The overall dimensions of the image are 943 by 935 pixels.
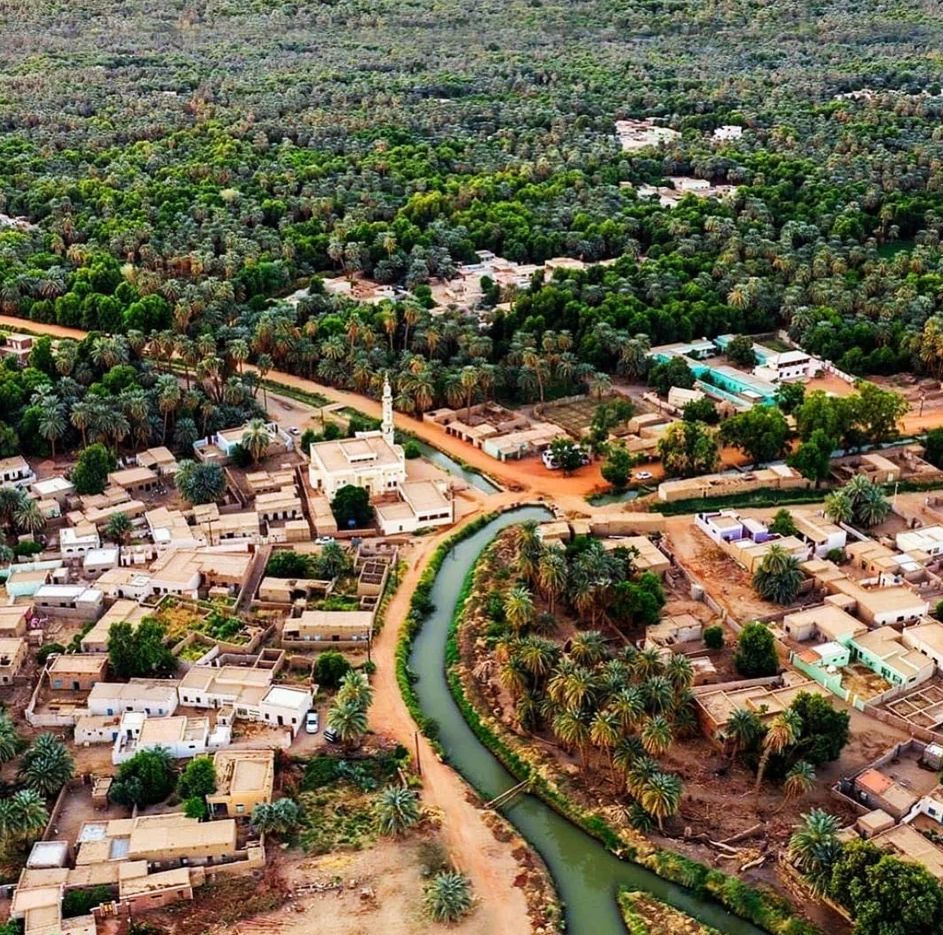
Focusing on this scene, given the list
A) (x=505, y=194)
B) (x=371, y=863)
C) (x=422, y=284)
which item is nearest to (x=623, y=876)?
(x=371, y=863)

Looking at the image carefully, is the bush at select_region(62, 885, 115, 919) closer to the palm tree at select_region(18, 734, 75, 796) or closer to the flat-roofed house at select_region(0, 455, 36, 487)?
the palm tree at select_region(18, 734, 75, 796)

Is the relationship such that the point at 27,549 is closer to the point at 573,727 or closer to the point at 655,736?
the point at 573,727

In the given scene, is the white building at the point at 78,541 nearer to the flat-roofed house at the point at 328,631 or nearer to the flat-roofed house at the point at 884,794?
the flat-roofed house at the point at 328,631

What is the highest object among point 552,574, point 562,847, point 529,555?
point 552,574

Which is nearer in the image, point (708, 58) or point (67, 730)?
point (67, 730)

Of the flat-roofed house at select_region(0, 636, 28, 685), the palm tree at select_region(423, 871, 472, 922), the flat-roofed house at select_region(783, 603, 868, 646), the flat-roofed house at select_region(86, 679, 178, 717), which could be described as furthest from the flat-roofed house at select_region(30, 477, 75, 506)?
the flat-roofed house at select_region(783, 603, 868, 646)

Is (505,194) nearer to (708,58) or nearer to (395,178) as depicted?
(395,178)

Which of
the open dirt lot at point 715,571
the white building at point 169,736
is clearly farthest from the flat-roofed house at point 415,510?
the white building at point 169,736

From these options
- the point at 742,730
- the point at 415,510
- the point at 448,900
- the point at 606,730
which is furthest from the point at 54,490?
Answer: the point at 742,730
